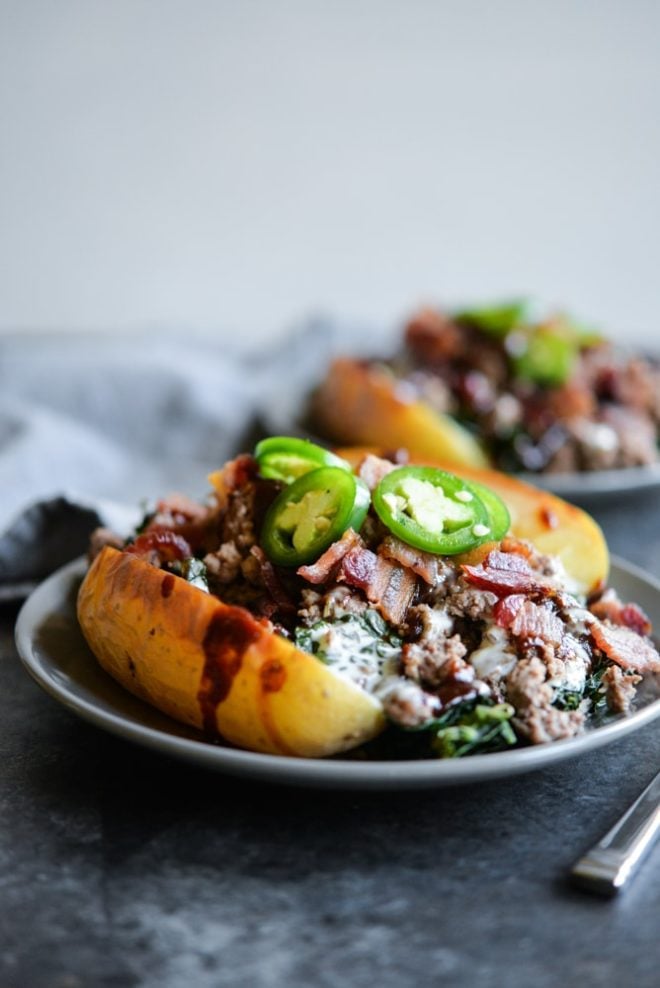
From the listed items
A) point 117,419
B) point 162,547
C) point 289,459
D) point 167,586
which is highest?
point 289,459

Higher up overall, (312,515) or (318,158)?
(312,515)

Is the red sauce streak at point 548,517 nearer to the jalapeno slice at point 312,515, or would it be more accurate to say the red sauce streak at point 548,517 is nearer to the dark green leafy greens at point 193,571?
the jalapeno slice at point 312,515

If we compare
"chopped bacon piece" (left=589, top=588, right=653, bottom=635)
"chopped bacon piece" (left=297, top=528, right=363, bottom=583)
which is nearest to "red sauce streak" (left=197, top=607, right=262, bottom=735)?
"chopped bacon piece" (left=297, top=528, right=363, bottom=583)

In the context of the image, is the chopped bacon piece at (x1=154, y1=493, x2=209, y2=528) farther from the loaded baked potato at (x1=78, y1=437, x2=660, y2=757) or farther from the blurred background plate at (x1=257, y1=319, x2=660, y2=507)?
the blurred background plate at (x1=257, y1=319, x2=660, y2=507)

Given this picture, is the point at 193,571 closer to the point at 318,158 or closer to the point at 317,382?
the point at 317,382

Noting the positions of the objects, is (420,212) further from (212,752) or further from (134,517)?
(212,752)

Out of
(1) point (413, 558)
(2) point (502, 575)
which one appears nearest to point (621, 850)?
(2) point (502, 575)

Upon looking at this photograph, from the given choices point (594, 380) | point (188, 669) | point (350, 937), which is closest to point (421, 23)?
point (594, 380)
